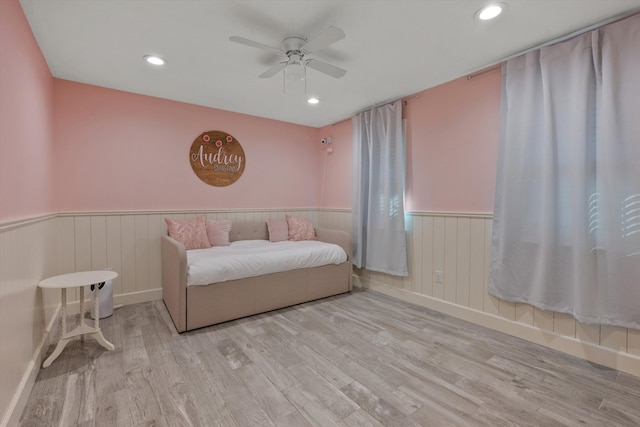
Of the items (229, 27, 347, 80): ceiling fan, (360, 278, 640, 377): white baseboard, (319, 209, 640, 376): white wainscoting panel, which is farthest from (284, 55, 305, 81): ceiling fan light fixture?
(360, 278, 640, 377): white baseboard

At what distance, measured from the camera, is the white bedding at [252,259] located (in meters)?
2.55

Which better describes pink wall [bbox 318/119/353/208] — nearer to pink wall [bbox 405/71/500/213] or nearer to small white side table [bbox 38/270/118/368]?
pink wall [bbox 405/71/500/213]

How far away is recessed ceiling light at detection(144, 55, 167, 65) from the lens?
2.39 metres

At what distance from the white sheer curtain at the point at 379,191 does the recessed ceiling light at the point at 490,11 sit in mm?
1410

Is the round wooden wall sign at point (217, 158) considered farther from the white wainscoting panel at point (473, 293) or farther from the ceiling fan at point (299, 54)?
the white wainscoting panel at point (473, 293)

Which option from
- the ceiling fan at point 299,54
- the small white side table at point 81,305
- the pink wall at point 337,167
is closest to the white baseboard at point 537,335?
the pink wall at point 337,167

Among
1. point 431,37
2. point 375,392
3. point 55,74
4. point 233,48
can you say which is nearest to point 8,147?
point 233,48

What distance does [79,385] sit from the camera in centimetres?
176

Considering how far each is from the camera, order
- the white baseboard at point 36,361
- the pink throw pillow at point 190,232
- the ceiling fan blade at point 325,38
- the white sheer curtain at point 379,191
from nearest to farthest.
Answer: the white baseboard at point 36,361 < the ceiling fan blade at point 325,38 < the pink throw pillow at point 190,232 < the white sheer curtain at point 379,191

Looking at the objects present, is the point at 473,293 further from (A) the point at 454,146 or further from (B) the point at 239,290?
(B) the point at 239,290

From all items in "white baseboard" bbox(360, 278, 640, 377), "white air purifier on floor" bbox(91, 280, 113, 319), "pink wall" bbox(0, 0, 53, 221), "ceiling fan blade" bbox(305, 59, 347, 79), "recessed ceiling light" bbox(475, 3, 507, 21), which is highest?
"recessed ceiling light" bbox(475, 3, 507, 21)

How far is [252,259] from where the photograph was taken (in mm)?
2838

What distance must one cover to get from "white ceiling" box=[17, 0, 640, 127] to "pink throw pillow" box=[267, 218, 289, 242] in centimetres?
171

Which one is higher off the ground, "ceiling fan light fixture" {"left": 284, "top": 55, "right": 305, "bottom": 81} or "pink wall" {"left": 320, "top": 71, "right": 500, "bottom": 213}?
"ceiling fan light fixture" {"left": 284, "top": 55, "right": 305, "bottom": 81}
